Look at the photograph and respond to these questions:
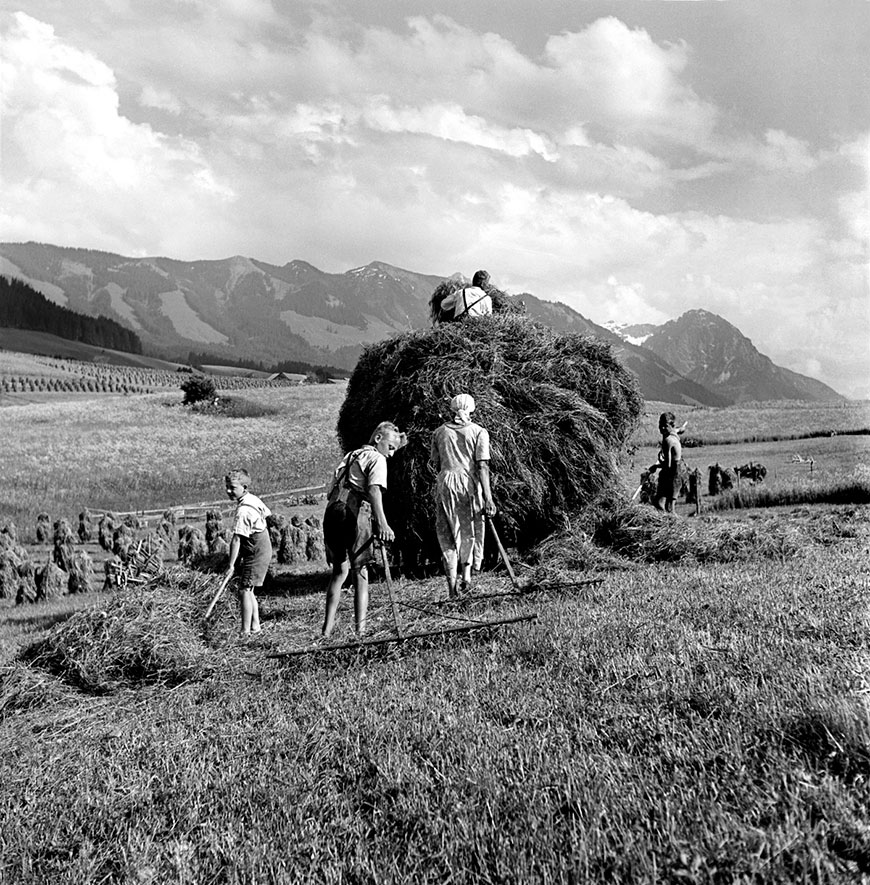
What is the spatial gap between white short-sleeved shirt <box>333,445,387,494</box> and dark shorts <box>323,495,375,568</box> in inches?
7.2

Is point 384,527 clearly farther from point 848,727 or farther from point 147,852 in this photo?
point 848,727

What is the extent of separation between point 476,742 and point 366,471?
4.09 meters

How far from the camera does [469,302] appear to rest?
38.9 ft

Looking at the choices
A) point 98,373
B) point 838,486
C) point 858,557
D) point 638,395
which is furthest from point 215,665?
point 98,373

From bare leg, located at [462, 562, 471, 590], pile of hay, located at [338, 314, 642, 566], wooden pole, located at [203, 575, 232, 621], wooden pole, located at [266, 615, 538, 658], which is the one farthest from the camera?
pile of hay, located at [338, 314, 642, 566]

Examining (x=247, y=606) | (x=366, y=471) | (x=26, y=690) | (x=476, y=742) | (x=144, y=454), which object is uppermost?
(x=366, y=471)

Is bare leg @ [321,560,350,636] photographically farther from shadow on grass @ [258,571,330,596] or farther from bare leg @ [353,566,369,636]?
shadow on grass @ [258,571,330,596]

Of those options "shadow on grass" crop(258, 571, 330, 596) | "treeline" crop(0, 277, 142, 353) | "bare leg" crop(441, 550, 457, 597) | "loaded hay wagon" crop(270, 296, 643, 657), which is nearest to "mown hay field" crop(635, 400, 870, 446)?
"loaded hay wagon" crop(270, 296, 643, 657)

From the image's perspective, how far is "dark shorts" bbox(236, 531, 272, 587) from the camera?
8.91m

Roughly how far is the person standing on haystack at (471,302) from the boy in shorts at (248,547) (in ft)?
14.7

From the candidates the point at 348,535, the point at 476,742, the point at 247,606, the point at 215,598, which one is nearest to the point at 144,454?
the point at 247,606

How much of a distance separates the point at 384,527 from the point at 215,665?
2069mm

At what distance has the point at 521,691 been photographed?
490cm

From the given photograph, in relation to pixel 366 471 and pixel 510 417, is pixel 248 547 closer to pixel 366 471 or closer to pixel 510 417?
pixel 366 471
